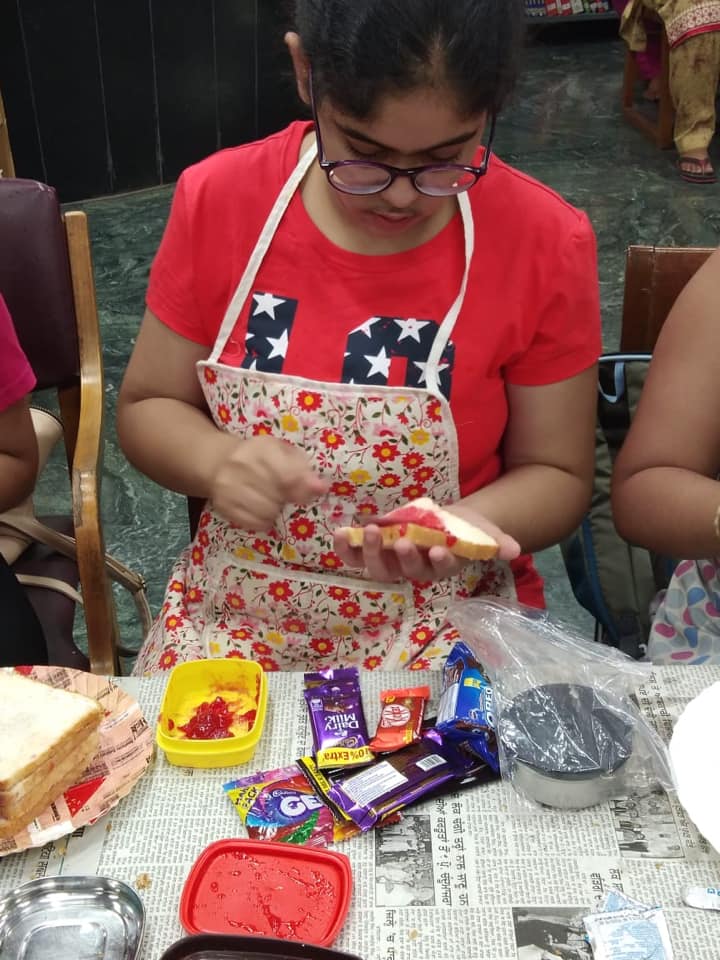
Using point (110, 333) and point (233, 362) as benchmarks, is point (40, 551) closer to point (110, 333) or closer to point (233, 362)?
point (233, 362)

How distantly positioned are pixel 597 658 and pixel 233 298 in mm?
760

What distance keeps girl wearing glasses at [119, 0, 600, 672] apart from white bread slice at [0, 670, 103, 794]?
350 mm

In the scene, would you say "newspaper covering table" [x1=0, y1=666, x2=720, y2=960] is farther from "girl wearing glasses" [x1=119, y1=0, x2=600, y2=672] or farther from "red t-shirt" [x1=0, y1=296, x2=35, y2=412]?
"red t-shirt" [x1=0, y1=296, x2=35, y2=412]

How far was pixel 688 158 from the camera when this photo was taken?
5.50m

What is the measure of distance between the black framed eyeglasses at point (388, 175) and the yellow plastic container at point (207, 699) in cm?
63

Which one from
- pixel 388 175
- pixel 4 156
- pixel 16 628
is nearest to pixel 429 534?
pixel 388 175

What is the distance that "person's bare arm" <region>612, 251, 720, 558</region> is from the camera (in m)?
1.53

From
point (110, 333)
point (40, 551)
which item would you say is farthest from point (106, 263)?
point (40, 551)

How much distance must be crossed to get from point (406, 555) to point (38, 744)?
483 millimetres

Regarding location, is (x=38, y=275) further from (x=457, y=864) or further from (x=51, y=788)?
(x=457, y=864)

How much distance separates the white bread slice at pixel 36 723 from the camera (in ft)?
3.62

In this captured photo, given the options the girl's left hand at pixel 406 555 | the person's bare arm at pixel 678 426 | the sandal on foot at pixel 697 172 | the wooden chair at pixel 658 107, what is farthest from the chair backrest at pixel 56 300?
the wooden chair at pixel 658 107

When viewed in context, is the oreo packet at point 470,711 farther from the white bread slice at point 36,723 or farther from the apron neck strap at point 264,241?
the apron neck strap at point 264,241

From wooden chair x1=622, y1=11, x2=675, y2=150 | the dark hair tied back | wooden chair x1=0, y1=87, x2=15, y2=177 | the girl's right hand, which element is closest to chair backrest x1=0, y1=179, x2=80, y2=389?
the girl's right hand
